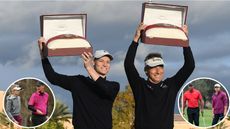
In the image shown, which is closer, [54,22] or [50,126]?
[54,22]

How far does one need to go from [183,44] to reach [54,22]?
6.11ft

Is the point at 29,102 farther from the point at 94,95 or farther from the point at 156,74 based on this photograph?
the point at 156,74

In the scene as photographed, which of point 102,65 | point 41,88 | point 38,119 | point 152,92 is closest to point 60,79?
point 102,65

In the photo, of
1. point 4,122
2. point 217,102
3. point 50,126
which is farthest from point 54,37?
point 4,122

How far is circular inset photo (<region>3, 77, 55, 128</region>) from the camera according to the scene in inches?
473

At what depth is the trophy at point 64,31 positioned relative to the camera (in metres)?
8.33

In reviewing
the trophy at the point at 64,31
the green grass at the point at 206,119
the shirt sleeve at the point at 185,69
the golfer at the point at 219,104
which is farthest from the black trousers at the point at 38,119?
the golfer at the point at 219,104

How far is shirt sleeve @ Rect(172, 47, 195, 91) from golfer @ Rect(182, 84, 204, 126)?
5.12 meters

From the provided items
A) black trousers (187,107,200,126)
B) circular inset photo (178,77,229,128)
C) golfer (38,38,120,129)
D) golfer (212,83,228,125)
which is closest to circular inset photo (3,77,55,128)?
circular inset photo (178,77,229,128)

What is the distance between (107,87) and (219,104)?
7.23 metres

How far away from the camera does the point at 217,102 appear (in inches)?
580

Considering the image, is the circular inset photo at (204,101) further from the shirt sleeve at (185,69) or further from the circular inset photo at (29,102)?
the shirt sleeve at (185,69)

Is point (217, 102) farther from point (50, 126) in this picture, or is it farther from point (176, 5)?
point (50, 126)

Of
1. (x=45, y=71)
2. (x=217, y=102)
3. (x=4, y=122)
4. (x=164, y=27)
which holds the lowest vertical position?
(x=4, y=122)
